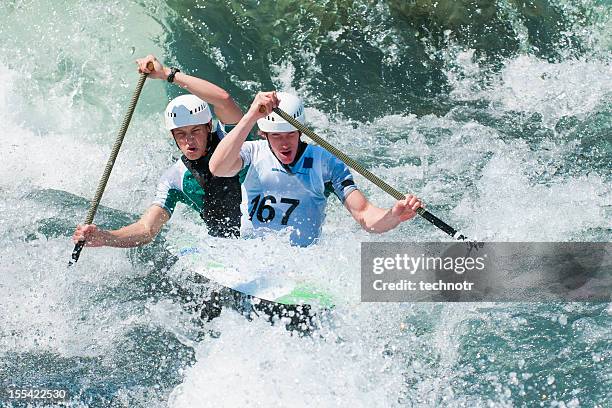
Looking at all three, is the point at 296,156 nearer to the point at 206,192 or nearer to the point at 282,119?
the point at 282,119

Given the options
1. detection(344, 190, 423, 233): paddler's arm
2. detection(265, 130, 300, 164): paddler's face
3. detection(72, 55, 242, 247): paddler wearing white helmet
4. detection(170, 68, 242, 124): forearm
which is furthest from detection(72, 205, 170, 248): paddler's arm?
detection(344, 190, 423, 233): paddler's arm

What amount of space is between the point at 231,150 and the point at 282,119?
0.40m

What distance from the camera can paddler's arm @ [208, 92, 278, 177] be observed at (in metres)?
5.48

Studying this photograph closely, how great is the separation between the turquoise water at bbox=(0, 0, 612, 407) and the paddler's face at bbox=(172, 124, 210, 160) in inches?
26.0

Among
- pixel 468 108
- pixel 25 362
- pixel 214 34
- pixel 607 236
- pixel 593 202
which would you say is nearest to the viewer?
pixel 25 362

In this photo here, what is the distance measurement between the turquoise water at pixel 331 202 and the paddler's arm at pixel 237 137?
0.61m

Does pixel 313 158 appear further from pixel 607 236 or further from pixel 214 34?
pixel 214 34

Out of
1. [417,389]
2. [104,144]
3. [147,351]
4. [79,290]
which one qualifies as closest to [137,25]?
[104,144]

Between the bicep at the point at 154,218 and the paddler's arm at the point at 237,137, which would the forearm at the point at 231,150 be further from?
the bicep at the point at 154,218

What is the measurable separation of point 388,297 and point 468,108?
11.9 ft

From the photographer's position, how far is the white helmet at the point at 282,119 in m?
5.76

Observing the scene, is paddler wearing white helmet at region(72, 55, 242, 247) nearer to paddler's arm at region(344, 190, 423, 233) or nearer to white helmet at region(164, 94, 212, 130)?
white helmet at region(164, 94, 212, 130)

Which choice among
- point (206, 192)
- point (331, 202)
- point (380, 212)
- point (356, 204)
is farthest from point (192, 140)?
point (331, 202)

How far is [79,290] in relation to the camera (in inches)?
276
